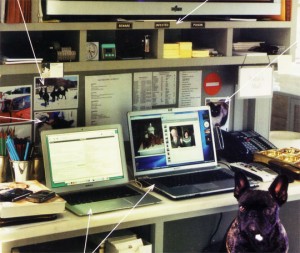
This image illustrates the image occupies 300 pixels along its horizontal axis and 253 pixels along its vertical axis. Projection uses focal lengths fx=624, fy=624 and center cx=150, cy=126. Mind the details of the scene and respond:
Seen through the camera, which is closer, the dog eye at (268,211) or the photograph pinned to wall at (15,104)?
the dog eye at (268,211)

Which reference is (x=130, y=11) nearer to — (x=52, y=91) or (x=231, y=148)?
(x=52, y=91)

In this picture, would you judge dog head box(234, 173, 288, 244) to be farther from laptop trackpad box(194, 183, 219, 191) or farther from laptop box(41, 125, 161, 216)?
laptop box(41, 125, 161, 216)

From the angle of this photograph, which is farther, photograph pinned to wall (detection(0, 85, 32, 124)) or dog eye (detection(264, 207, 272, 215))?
photograph pinned to wall (detection(0, 85, 32, 124))

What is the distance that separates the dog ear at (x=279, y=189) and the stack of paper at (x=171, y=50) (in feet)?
2.42

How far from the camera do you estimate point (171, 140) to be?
272 cm

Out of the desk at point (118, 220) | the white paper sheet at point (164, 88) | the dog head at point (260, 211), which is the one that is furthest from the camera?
the white paper sheet at point (164, 88)

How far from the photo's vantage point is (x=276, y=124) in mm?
4840

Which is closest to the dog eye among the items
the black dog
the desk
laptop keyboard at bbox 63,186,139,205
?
the black dog

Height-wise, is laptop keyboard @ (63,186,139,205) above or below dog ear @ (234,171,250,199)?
below

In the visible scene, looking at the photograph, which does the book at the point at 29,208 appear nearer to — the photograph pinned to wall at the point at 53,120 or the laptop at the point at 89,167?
the laptop at the point at 89,167

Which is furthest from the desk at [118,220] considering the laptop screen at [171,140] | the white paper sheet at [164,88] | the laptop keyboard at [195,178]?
the white paper sheet at [164,88]

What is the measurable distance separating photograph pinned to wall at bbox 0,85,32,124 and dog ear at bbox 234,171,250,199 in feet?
2.94

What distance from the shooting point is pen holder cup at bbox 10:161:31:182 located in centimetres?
241

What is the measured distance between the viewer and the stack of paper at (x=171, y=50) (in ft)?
8.71
